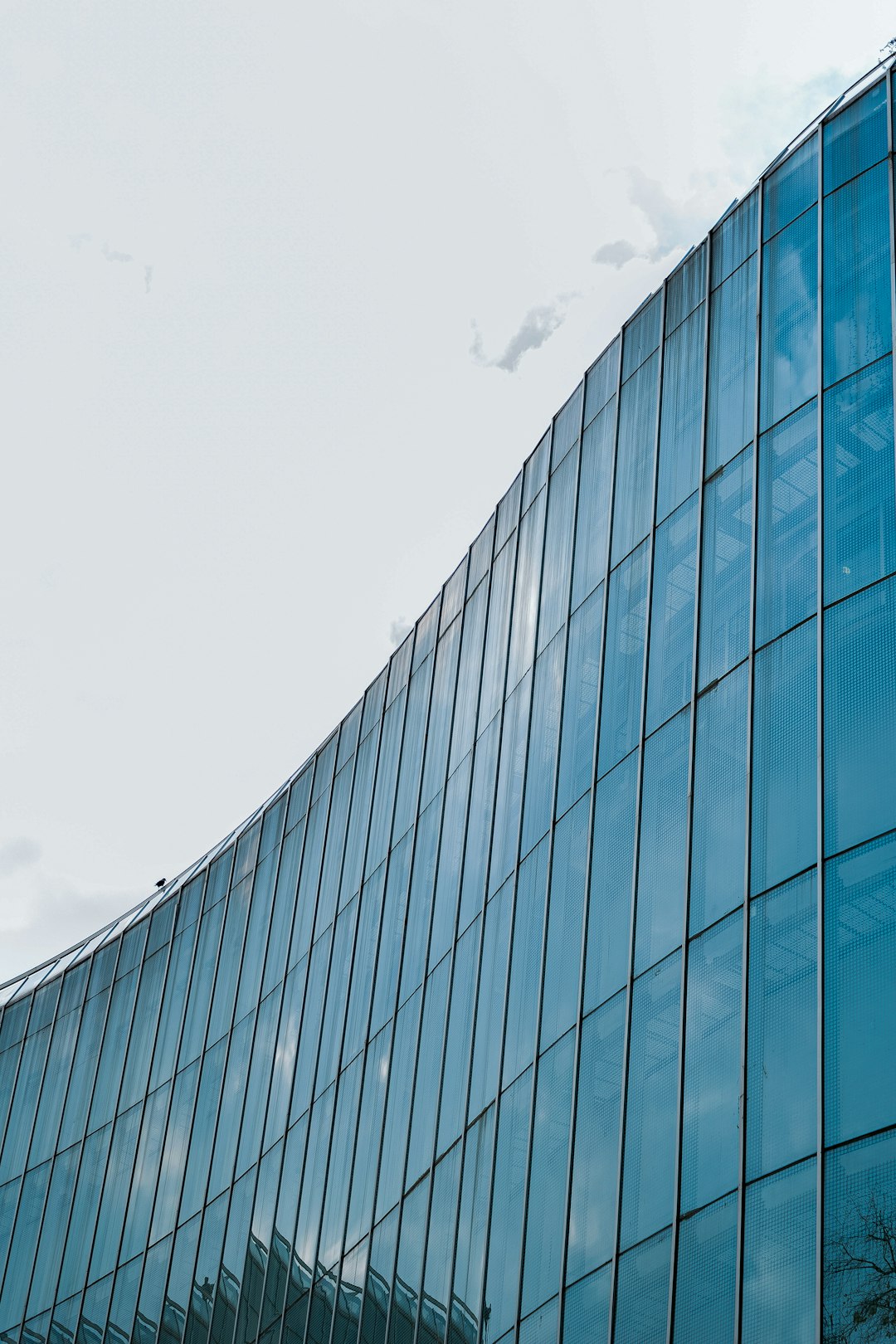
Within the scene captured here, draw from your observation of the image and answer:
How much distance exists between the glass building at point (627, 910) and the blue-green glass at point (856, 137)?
0.05 meters

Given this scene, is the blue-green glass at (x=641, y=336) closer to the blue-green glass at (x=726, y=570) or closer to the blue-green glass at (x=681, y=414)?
the blue-green glass at (x=681, y=414)

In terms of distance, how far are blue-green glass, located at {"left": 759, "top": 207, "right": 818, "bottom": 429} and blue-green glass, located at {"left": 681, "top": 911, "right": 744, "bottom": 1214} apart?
678 cm

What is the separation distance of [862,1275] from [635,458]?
13012 millimetres

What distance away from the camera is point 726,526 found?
1959 centimetres

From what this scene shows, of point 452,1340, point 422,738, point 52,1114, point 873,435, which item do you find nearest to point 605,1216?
point 452,1340

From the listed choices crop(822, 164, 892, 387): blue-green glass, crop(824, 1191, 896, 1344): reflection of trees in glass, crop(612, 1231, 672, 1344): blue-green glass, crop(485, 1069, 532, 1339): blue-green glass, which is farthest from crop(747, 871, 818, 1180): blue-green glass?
crop(822, 164, 892, 387): blue-green glass

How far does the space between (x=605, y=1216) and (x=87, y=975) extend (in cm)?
2957

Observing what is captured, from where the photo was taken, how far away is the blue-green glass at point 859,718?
15242 mm

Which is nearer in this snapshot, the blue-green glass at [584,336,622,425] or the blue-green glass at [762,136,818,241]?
the blue-green glass at [762,136,818,241]

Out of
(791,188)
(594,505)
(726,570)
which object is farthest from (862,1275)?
(791,188)

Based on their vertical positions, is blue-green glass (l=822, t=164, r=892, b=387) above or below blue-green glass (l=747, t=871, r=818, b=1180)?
above

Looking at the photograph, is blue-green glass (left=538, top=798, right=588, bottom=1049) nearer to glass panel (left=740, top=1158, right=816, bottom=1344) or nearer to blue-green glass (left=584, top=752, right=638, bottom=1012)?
blue-green glass (left=584, top=752, right=638, bottom=1012)

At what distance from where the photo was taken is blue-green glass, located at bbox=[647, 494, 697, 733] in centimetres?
1948

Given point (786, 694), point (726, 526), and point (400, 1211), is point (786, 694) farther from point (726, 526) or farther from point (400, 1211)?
point (400, 1211)
